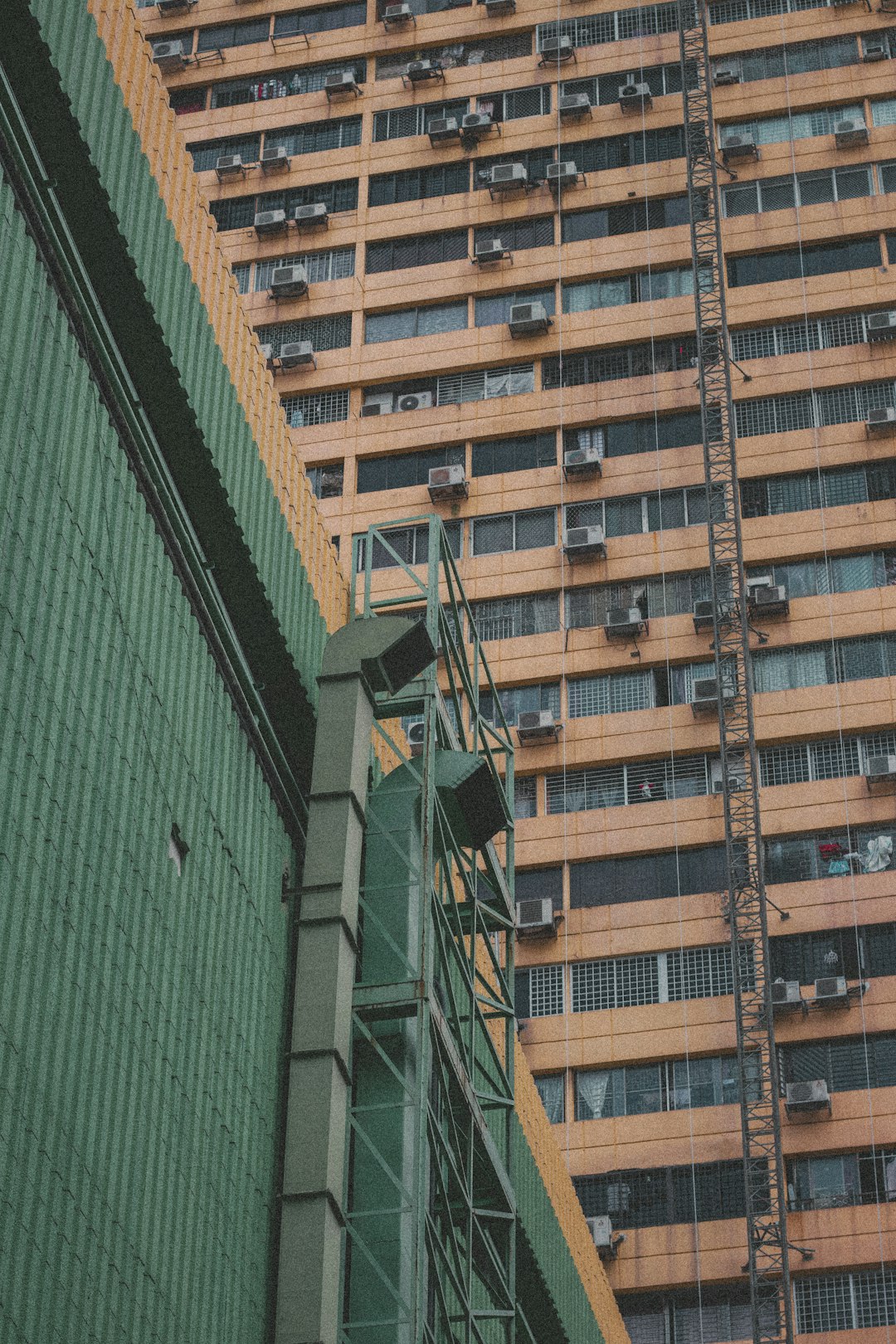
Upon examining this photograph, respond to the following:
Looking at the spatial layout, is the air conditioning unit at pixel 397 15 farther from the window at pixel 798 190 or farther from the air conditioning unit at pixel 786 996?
the air conditioning unit at pixel 786 996

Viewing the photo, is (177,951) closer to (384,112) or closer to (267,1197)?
(267,1197)

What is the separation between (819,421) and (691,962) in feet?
48.1

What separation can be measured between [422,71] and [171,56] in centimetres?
779

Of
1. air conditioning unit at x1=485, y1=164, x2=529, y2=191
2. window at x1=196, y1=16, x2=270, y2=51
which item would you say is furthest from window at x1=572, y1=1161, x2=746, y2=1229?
window at x1=196, y1=16, x2=270, y2=51

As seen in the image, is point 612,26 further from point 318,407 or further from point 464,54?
point 318,407

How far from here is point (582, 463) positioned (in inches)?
2085

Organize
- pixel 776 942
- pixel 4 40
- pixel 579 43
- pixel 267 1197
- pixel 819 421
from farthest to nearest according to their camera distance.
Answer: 1. pixel 579 43
2. pixel 819 421
3. pixel 776 942
4. pixel 267 1197
5. pixel 4 40

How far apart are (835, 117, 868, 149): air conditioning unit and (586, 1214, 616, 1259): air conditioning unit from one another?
29.2 metres

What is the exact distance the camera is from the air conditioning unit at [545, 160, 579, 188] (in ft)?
187

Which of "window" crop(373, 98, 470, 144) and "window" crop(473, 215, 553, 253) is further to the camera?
"window" crop(373, 98, 470, 144)

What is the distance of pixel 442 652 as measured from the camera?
982 inches

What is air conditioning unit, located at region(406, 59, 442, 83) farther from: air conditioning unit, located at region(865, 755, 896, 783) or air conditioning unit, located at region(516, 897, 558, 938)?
air conditioning unit, located at region(516, 897, 558, 938)

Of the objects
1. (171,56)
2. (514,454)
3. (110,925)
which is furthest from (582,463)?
(110,925)

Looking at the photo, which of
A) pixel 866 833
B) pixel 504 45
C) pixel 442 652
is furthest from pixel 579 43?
pixel 442 652
